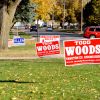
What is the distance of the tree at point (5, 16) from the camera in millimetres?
31097

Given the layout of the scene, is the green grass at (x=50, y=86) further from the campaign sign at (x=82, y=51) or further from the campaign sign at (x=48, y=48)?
the campaign sign at (x=48, y=48)

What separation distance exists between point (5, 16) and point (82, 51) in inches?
781

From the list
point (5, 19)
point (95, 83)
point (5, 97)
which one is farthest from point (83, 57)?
point (5, 19)

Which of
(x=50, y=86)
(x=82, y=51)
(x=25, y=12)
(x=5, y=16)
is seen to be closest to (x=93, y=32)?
(x=25, y=12)

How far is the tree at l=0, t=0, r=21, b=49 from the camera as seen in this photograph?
31.1 metres

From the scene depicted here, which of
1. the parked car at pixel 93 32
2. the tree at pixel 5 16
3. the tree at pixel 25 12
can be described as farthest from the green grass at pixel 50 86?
the parked car at pixel 93 32

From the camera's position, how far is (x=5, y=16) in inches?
1225

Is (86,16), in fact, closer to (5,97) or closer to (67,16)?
(67,16)

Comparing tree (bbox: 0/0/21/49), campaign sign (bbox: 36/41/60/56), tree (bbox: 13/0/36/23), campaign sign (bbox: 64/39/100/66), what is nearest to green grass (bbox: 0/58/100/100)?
campaign sign (bbox: 64/39/100/66)

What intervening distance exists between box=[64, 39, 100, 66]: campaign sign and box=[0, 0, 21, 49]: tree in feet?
64.4

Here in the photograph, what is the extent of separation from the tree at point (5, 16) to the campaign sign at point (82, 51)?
64.4 feet

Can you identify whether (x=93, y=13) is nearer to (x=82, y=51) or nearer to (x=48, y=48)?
(x=48, y=48)

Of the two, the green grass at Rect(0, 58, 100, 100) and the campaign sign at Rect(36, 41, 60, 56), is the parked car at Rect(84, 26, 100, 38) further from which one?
the green grass at Rect(0, 58, 100, 100)

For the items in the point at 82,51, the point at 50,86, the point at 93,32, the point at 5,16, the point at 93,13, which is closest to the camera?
the point at 50,86
